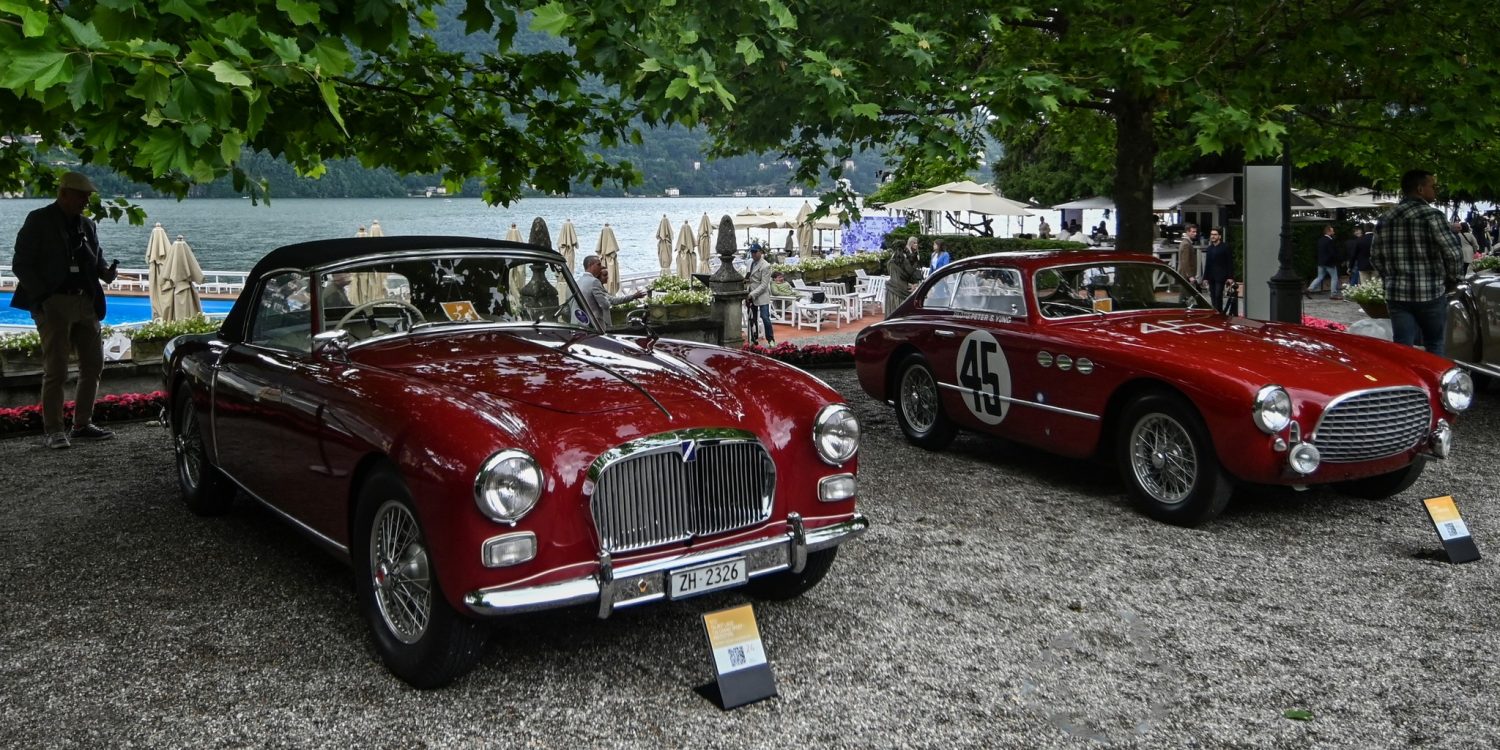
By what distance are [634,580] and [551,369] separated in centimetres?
116

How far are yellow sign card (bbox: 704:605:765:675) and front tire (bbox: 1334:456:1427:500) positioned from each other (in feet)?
14.7

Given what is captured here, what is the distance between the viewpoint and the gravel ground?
3994mm

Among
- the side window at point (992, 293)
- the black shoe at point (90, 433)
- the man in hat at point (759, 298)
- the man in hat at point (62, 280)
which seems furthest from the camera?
the man in hat at point (759, 298)

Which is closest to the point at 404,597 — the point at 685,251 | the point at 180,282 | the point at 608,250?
the point at 180,282

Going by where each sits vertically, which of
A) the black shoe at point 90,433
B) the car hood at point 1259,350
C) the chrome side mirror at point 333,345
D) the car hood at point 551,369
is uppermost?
the chrome side mirror at point 333,345

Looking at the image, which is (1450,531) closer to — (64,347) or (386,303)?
(386,303)

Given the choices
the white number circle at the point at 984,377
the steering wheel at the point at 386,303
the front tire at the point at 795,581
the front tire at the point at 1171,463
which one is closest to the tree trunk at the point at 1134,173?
the white number circle at the point at 984,377

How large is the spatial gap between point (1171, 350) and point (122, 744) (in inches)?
215

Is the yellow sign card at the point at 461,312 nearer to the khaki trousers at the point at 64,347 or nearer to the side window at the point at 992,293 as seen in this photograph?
the side window at the point at 992,293

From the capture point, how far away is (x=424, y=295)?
5.59 metres

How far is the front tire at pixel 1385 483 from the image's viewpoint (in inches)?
272

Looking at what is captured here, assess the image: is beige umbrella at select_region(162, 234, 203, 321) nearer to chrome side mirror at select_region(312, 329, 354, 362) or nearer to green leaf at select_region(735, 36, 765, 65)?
green leaf at select_region(735, 36, 765, 65)

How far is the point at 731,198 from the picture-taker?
592 feet

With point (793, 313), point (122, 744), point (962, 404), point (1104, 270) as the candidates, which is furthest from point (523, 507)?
point (793, 313)
